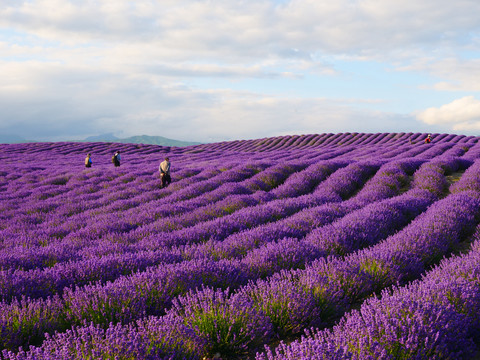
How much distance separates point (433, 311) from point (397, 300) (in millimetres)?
255

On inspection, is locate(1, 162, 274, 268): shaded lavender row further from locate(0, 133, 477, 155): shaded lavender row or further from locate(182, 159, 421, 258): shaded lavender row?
locate(0, 133, 477, 155): shaded lavender row

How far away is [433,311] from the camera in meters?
2.55

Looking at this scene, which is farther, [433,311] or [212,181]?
[212,181]

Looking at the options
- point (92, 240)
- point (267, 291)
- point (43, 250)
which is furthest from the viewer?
point (92, 240)

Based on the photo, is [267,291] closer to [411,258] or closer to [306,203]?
[411,258]

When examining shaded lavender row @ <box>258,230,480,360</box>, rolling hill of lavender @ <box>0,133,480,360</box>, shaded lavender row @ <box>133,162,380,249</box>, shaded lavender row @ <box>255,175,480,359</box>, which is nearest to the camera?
shaded lavender row @ <box>258,230,480,360</box>

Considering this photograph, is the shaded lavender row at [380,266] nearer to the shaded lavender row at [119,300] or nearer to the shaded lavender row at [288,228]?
the shaded lavender row at [119,300]

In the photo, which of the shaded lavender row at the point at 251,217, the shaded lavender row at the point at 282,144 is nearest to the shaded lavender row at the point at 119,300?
the shaded lavender row at the point at 251,217

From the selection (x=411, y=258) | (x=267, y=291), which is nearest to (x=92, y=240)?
(x=267, y=291)

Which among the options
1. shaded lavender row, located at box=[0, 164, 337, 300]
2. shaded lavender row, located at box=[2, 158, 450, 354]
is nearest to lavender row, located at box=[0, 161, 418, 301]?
shaded lavender row, located at box=[0, 164, 337, 300]

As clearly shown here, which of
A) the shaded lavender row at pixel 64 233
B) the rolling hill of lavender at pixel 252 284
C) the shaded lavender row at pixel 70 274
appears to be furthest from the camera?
the shaded lavender row at pixel 64 233

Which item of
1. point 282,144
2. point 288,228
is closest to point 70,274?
point 288,228

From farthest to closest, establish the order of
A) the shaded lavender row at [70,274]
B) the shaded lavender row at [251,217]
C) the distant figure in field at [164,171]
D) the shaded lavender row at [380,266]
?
1. the distant figure in field at [164,171]
2. the shaded lavender row at [251,217]
3. the shaded lavender row at [70,274]
4. the shaded lavender row at [380,266]

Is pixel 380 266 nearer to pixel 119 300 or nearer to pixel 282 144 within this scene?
pixel 119 300
